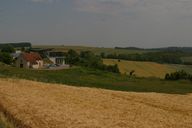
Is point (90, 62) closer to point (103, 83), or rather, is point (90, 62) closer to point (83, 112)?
point (103, 83)

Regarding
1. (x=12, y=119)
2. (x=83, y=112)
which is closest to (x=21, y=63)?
(x=83, y=112)

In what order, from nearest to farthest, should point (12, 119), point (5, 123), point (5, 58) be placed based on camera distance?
point (5, 123), point (12, 119), point (5, 58)

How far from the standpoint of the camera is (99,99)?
25.9 metres

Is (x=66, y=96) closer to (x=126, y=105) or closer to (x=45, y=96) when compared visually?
(x=45, y=96)

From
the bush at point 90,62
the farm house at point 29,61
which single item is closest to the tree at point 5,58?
the farm house at point 29,61

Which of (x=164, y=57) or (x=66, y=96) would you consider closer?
(x=66, y=96)

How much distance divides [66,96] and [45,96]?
1300 millimetres

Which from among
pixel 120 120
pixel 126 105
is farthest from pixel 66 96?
pixel 120 120

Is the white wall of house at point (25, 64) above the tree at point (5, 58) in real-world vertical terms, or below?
below

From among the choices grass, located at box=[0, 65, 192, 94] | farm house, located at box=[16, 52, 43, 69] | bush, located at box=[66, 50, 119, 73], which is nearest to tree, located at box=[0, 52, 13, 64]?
farm house, located at box=[16, 52, 43, 69]

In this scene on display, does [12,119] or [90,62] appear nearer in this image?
[12,119]

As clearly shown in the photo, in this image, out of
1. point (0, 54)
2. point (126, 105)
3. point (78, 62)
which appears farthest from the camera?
point (78, 62)

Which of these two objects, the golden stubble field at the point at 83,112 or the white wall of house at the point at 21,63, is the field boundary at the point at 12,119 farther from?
the white wall of house at the point at 21,63

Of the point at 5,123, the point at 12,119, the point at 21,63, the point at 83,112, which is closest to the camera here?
the point at 5,123
